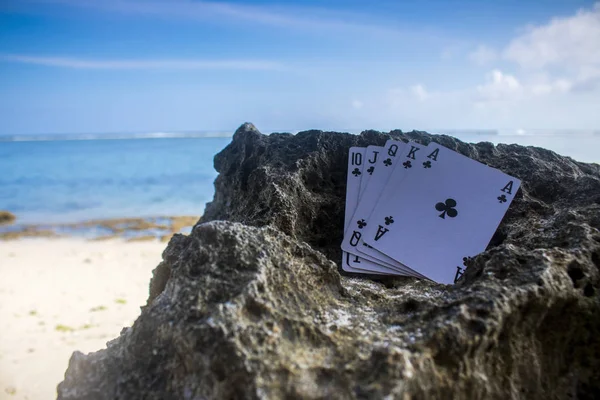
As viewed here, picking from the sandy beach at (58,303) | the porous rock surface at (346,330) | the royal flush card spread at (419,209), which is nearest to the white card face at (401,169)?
the royal flush card spread at (419,209)

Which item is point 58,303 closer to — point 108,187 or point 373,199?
point 373,199

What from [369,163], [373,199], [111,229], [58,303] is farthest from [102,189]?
[373,199]

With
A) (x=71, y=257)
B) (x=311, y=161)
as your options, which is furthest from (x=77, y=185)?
(x=311, y=161)

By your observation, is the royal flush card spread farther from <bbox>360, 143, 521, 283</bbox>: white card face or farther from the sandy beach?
the sandy beach

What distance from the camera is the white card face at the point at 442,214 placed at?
8.46 ft

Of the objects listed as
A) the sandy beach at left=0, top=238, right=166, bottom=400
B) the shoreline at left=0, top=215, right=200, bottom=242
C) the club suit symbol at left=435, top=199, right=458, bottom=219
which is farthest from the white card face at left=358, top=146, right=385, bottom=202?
the shoreline at left=0, top=215, right=200, bottom=242

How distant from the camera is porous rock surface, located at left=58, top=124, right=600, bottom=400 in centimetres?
130

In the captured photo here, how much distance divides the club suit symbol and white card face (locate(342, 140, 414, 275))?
0.37 metres

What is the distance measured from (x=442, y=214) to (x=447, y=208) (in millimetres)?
51

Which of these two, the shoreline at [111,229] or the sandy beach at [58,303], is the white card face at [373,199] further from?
the shoreline at [111,229]

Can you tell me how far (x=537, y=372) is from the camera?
154cm

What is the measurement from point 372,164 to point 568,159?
4.65 feet

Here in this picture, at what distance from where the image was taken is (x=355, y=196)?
2891 mm

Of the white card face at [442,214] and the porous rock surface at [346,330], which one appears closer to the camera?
the porous rock surface at [346,330]
